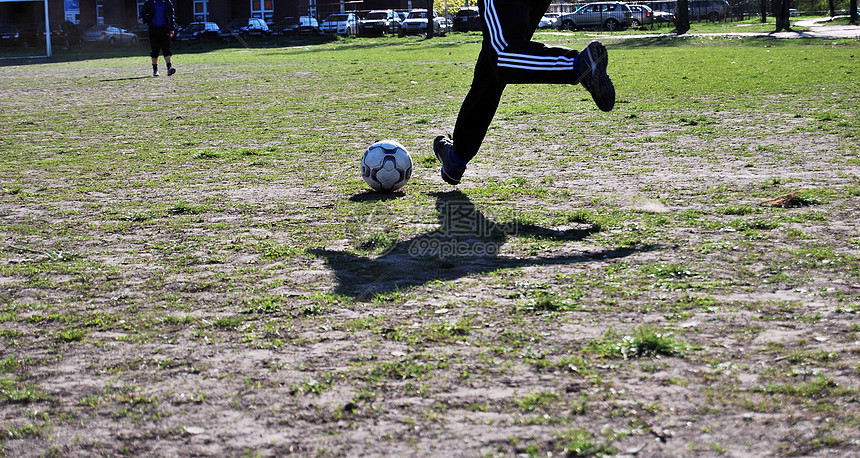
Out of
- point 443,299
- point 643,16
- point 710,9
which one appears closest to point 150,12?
point 443,299

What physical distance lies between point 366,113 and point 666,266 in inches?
280

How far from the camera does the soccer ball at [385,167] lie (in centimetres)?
560

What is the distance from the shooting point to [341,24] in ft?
172

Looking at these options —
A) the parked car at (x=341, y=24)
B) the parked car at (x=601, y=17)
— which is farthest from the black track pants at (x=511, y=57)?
the parked car at (x=341, y=24)

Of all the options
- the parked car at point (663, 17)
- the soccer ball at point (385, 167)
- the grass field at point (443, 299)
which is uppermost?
the parked car at point (663, 17)

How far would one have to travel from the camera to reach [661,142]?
7336 mm

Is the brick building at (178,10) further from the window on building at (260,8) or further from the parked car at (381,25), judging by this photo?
the parked car at (381,25)

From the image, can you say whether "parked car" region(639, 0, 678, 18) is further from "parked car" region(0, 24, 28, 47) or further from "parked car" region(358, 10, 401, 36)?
"parked car" region(0, 24, 28, 47)

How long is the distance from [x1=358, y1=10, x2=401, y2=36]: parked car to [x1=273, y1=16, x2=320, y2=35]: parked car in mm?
2886

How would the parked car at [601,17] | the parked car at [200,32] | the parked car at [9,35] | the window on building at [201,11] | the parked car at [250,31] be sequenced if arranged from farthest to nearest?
1. the window on building at [201,11]
2. the parked car at [250,31]
3. the parked car at [601,17]
4. the parked car at [200,32]
5. the parked car at [9,35]

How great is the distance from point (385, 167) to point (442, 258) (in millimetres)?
1650

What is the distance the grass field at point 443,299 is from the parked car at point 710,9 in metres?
52.7

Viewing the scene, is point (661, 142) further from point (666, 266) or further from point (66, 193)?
point (66, 193)

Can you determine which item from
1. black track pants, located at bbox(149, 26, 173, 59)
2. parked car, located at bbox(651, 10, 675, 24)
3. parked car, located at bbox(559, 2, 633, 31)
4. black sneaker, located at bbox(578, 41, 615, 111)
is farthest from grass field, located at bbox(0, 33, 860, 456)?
parked car, located at bbox(651, 10, 675, 24)
